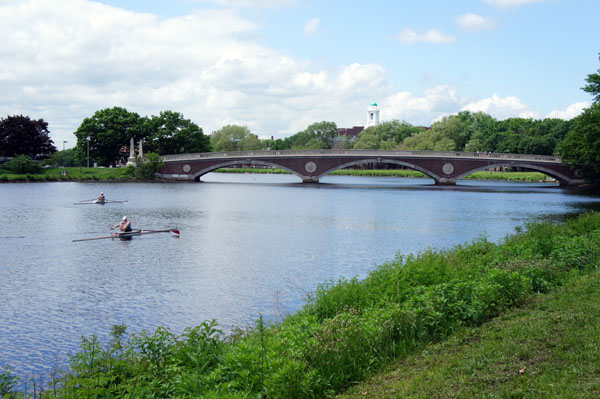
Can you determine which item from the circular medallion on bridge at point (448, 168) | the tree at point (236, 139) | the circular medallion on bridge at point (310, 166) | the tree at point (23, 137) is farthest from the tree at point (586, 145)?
the tree at point (236, 139)

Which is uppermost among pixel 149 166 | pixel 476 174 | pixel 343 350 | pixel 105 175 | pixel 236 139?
pixel 236 139

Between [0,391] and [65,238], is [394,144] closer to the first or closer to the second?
[65,238]

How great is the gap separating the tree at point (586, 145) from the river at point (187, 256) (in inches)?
583

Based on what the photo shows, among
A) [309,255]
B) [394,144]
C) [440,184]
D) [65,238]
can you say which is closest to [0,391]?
[309,255]

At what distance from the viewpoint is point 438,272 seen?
47.2 ft

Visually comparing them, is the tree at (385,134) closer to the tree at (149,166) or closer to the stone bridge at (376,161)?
the stone bridge at (376,161)

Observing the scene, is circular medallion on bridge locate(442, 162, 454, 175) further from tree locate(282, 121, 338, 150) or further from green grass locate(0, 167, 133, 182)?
tree locate(282, 121, 338, 150)

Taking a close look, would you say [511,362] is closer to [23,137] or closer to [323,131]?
[23,137]

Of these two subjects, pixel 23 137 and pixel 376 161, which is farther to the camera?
pixel 23 137

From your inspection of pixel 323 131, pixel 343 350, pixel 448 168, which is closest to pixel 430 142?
pixel 448 168

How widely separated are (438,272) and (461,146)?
125576 mm

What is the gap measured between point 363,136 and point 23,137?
88.3 meters

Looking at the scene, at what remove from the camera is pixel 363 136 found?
490 ft

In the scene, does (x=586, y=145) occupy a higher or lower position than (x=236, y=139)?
lower
